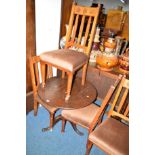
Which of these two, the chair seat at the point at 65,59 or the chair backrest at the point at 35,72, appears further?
the chair backrest at the point at 35,72

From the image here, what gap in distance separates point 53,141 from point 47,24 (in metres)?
1.36

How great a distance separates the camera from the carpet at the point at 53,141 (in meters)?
1.84

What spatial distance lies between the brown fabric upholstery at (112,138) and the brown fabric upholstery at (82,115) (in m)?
0.18

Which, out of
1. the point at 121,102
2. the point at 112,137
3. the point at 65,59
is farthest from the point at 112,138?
the point at 65,59

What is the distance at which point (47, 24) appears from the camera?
213cm

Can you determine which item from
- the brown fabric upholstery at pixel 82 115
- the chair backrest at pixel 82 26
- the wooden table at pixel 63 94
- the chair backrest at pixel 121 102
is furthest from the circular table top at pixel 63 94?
the chair backrest at pixel 82 26

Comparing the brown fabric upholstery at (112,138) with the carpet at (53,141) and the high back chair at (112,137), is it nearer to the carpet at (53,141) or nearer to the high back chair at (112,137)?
the high back chair at (112,137)

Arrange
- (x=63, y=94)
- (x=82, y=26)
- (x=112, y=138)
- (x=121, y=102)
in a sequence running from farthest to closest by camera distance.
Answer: (x=82, y=26), (x=63, y=94), (x=121, y=102), (x=112, y=138)

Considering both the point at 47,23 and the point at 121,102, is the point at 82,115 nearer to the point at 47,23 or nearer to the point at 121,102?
the point at 121,102
